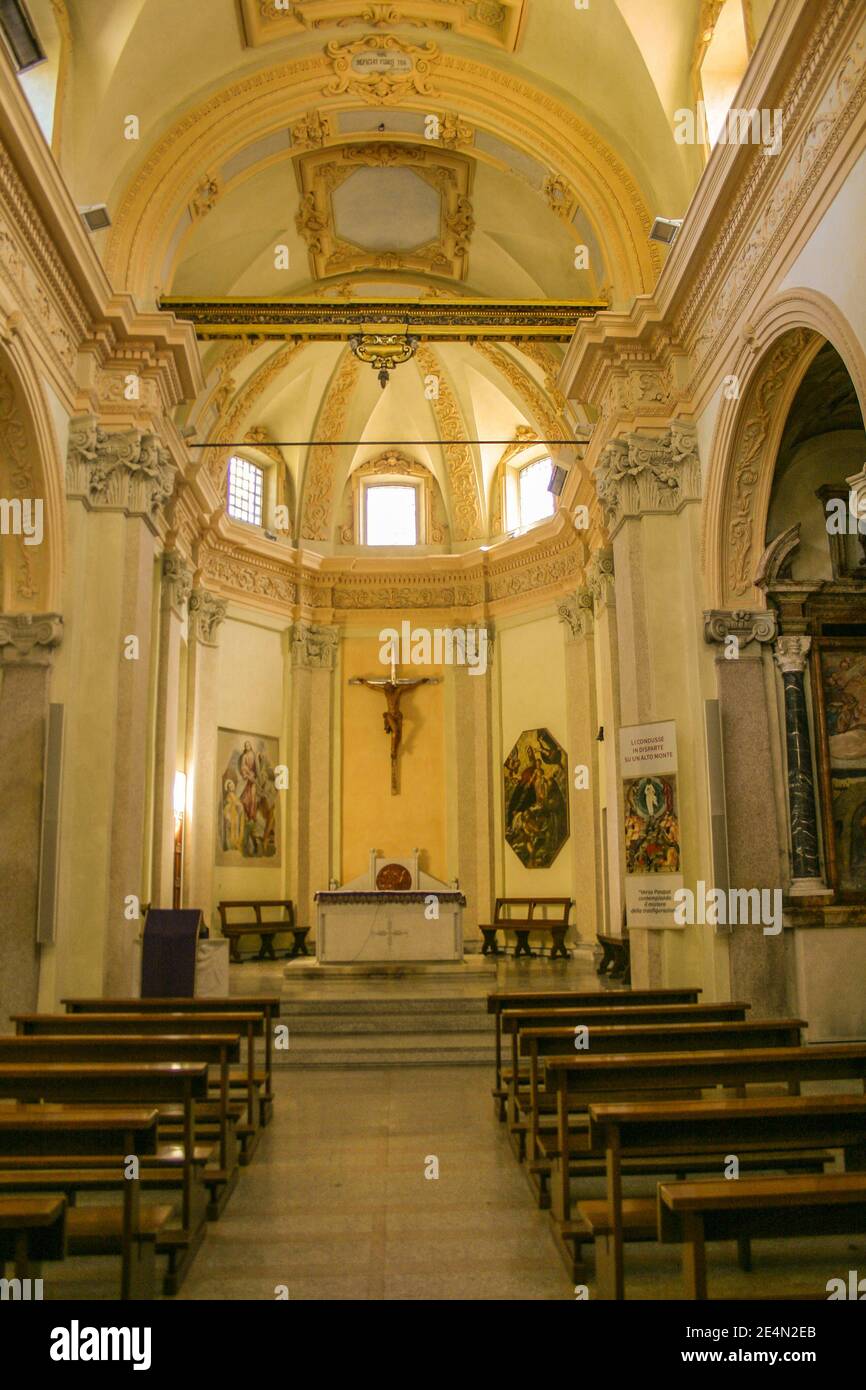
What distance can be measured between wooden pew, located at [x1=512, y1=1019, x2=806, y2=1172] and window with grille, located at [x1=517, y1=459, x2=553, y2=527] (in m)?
15.6

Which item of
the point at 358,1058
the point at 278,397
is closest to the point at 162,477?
the point at 358,1058

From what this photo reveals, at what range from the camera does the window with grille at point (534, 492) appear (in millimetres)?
21562

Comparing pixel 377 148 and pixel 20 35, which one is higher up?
pixel 377 148

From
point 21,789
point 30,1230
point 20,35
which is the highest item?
point 20,35

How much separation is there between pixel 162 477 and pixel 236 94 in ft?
16.2

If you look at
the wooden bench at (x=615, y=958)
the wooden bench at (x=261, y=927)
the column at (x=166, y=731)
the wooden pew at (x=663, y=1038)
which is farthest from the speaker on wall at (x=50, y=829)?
the wooden bench at (x=261, y=927)

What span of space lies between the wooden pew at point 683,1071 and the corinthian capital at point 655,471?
802 cm

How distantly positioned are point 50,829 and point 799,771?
7.66 metres

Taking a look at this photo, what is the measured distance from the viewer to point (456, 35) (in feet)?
44.6

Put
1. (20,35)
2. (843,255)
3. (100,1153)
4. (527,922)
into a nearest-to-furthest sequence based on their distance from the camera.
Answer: (100,1153) → (843,255) → (20,35) → (527,922)

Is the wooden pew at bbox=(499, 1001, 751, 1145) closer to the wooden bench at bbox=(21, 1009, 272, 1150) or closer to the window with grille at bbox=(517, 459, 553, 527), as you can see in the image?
the wooden bench at bbox=(21, 1009, 272, 1150)

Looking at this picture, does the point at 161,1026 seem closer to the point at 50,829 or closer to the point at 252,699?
the point at 50,829

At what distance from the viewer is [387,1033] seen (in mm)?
11484

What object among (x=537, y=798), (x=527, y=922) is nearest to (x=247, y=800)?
(x=537, y=798)
